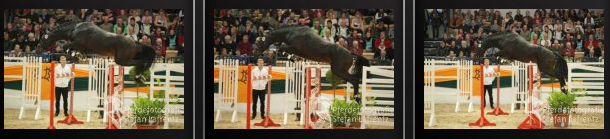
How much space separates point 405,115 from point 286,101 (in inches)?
31.5

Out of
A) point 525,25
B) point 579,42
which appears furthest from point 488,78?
point 579,42

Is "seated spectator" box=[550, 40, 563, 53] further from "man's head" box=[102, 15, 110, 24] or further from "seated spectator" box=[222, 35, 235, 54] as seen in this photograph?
"man's head" box=[102, 15, 110, 24]

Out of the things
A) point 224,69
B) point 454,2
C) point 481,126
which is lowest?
point 481,126

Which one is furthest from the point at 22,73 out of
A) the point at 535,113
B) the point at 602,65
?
the point at 602,65

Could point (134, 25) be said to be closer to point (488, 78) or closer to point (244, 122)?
point (244, 122)

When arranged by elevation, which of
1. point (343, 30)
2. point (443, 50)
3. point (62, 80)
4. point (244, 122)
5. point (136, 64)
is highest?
point (343, 30)

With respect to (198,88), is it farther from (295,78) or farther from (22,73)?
(22,73)

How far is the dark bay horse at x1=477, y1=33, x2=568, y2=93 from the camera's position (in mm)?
6176

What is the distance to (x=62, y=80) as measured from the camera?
608cm

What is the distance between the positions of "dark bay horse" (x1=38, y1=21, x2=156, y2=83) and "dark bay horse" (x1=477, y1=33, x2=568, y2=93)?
2359 mm

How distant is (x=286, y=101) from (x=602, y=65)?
6.96 feet

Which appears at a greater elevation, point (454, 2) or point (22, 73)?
point (454, 2)

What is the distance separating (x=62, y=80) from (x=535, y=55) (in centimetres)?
315

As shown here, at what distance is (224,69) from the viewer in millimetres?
6137
